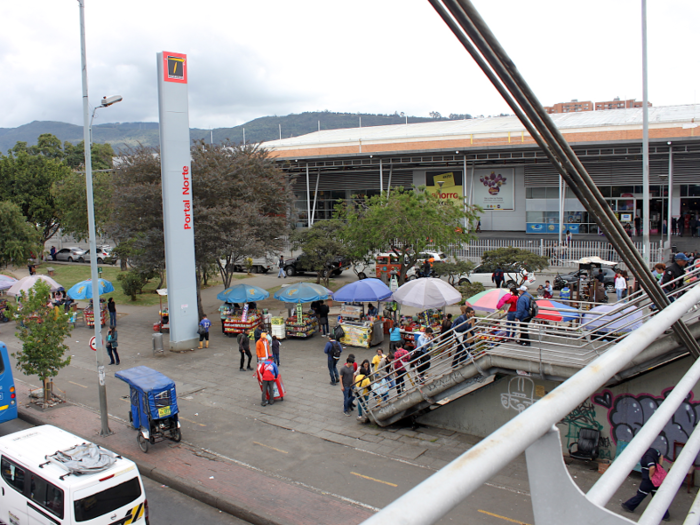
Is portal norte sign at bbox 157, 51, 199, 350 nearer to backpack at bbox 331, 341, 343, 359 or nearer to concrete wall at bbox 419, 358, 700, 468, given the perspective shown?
backpack at bbox 331, 341, 343, 359

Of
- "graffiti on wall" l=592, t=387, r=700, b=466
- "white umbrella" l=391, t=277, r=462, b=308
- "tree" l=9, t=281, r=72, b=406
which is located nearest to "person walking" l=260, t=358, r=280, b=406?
"white umbrella" l=391, t=277, r=462, b=308

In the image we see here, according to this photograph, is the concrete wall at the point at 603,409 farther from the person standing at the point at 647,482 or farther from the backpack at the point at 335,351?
the backpack at the point at 335,351

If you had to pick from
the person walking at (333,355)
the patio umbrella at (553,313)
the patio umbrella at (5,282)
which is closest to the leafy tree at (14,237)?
the patio umbrella at (5,282)

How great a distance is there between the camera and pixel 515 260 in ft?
85.1

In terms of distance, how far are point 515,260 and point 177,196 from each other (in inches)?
618

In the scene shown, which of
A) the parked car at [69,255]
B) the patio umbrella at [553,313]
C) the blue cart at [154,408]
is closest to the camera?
the blue cart at [154,408]

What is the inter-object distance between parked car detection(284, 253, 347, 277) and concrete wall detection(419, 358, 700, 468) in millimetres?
19339

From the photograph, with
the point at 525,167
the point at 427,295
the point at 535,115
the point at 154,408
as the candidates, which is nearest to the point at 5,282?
the point at 154,408

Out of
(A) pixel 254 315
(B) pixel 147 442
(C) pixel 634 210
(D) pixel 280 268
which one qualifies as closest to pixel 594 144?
(C) pixel 634 210

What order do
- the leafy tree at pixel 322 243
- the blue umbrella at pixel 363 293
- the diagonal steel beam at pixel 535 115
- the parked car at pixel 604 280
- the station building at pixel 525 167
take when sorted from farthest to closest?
the station building at pixel 525 167, the leafy tree at pixel 322 243, the parked car at pixel 604 280, the blue umbrella at pixel 363 293, the diagonal steel beam at pixel 535 115

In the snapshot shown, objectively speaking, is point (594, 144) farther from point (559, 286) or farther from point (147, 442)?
point (147, 442)

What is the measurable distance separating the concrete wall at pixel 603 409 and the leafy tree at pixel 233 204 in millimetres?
14003

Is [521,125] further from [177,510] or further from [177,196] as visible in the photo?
[177,510]

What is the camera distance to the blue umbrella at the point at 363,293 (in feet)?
69.7
